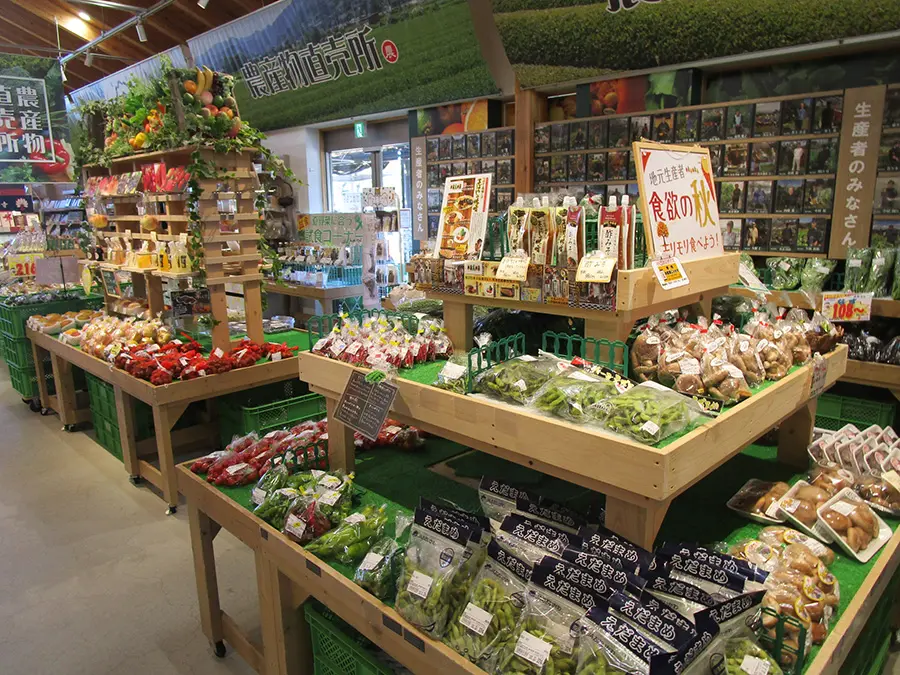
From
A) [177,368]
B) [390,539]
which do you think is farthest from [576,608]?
[177,368]

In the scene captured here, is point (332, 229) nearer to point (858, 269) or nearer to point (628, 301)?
point (858, 269)

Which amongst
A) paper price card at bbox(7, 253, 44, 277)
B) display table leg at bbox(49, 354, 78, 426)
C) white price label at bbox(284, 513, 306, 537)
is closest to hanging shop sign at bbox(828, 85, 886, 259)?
white price label at bbox(284, 513, 306, 537)

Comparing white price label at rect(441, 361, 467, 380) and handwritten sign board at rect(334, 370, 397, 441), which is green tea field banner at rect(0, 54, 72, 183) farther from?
white price label at rect(441, 361, 467, 380)

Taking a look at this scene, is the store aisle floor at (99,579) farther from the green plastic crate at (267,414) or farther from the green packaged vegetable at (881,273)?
the green packaged vegetable at (881,273)

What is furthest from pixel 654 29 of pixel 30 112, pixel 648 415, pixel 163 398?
pixel 30 112

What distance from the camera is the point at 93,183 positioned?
→ 4973mm

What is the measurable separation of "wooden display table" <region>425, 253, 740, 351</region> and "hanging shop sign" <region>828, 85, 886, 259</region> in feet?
7.76

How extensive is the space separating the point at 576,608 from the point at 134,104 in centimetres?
427

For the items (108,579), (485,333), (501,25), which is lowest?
(108,579)

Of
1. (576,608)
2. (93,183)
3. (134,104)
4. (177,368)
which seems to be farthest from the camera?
(93,183)

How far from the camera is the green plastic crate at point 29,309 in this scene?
5680 millimetres

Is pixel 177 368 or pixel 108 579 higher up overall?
pixel 177 368

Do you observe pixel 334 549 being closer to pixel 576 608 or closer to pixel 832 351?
pixel 576 608

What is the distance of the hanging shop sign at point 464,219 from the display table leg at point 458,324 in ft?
0.59
